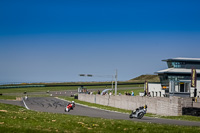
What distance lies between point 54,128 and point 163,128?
5.95 meters

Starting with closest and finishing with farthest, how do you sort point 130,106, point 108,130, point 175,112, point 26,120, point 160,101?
point 108,130, point 26,120, point 175,112, point 160,101, point 130,106

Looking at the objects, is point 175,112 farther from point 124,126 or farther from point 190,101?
point 124,126

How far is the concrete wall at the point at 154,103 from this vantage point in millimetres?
32656

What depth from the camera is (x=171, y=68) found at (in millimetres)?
79375

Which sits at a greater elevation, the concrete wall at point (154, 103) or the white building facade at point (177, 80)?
the white building facade at point (177, 80)

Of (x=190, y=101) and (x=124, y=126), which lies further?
(x=190, y=101)

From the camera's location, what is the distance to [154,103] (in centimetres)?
3866

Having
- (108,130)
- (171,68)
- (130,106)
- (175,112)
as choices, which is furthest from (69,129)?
(171,68)

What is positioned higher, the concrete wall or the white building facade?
the white building facade

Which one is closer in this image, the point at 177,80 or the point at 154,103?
the point at 154,103

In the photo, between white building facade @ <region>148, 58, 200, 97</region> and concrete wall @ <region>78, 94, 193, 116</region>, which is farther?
white building facade @ <region>148, 58, 200, 97</region>

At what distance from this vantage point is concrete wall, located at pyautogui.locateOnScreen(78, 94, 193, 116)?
3266 centimetres

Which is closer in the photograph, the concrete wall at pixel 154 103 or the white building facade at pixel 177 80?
the concrete wall at pixel 154 103

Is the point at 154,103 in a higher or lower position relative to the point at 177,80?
lower
